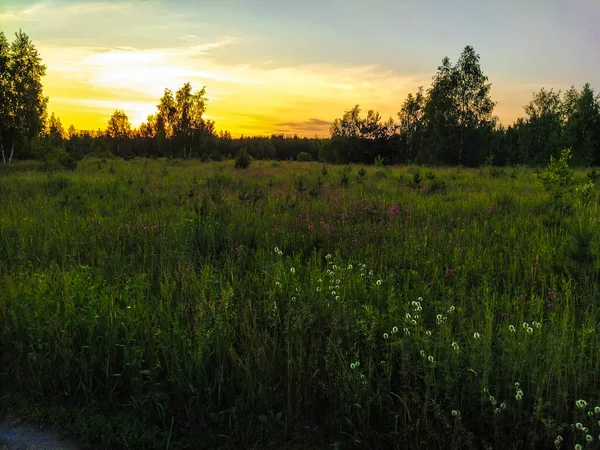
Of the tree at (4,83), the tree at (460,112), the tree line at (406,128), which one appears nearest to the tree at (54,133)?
the tree line at (406,128)

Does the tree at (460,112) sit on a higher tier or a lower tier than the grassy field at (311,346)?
higher

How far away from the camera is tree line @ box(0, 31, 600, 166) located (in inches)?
1139

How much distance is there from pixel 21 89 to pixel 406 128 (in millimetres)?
58460

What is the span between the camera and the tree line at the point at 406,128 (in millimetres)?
28938

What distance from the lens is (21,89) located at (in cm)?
2870

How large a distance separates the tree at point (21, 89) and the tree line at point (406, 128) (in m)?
0.07

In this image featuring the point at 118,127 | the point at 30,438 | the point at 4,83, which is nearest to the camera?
→ the point at 30,438

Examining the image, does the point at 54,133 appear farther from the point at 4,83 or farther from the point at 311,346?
the point at 311,346

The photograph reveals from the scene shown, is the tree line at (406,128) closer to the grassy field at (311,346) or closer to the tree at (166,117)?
the tree at (166,117)

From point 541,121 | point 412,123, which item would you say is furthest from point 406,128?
point 541,121

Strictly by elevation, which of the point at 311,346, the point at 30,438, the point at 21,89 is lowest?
the point at 30,438

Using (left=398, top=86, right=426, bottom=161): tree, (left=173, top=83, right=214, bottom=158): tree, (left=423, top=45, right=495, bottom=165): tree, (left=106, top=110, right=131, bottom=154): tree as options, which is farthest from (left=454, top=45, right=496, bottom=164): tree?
(left=106, top=110, right=131, bottom=154): tree

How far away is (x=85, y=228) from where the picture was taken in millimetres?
6594

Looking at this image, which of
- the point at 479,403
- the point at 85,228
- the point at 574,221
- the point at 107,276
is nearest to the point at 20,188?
the point at 85,228
